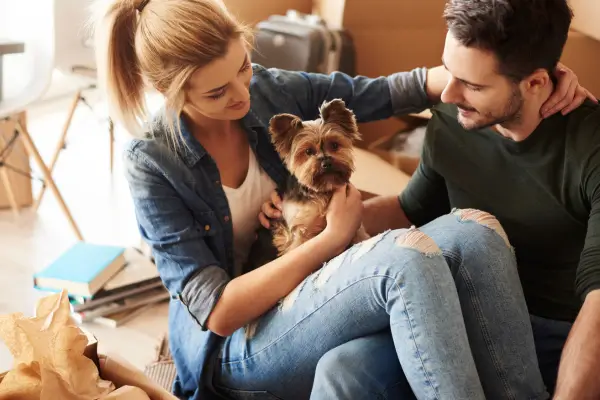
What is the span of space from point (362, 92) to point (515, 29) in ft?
1.46

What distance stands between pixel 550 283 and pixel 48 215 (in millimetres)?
2319

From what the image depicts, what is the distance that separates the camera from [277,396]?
1360 mm

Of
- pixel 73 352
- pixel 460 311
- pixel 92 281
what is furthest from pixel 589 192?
pixel 92 281

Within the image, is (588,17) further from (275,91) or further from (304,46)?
(275,91)

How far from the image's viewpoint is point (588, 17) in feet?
7.42

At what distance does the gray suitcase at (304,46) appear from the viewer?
263 centimetres

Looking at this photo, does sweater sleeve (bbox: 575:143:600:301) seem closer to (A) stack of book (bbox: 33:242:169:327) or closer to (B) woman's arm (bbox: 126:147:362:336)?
(B) woman's arm (bbox: 126:147:362:336)

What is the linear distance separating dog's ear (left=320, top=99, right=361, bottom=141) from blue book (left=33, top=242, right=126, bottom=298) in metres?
1.09

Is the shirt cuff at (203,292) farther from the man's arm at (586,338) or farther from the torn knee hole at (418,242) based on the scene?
the man's arm at (586,338)

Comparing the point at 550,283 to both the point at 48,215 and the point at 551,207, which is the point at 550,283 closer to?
the point at 551,207

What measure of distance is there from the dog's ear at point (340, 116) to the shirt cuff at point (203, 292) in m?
0.46

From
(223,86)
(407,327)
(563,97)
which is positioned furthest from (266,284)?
(563,97)

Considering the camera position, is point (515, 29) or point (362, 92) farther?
point (362, 92)

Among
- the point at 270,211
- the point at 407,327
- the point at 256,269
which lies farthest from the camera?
the point at 270,211
